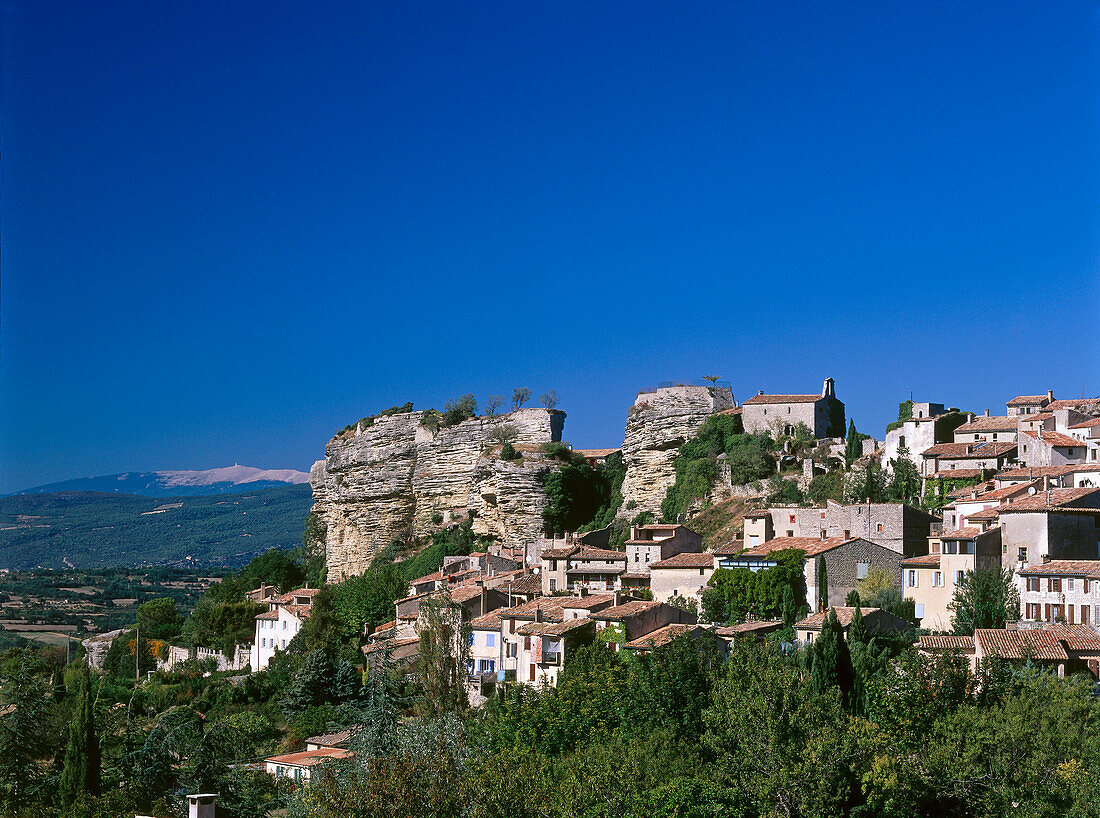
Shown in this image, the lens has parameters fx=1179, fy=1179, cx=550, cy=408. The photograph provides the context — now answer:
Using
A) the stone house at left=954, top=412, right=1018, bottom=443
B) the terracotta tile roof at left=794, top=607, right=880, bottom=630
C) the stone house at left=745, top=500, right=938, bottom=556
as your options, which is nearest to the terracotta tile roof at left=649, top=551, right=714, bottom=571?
the stone house at left=745, top=500, right=938, bottom=556

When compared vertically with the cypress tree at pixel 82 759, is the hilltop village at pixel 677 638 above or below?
above

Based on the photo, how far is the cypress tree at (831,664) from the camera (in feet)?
110

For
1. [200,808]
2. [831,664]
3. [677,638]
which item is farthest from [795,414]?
[200,808]

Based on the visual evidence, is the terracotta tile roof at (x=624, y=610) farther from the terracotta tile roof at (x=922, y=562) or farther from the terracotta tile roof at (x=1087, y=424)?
the terracotta tile roof at (x=1087, y=424)

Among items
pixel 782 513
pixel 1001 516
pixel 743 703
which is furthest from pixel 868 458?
pixel 743 703

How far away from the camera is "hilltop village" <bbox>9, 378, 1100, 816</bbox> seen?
25.4 m

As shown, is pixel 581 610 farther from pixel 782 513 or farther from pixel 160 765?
pixel 160 765

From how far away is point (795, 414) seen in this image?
62219 mm

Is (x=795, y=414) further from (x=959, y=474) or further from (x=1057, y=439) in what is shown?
(x=1057, y=439)

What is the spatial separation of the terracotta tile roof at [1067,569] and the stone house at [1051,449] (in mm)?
12609

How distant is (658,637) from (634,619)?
165 cm

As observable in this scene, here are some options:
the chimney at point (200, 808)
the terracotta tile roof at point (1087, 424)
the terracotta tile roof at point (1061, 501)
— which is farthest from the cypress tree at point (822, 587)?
the chimney at point (200, 808)

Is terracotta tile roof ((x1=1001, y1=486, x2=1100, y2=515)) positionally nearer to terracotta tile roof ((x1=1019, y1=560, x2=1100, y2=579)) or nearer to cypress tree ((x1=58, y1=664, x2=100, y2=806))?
terracotta tile roof ((x1=1019, y1=560, x2=1100, y2=579))

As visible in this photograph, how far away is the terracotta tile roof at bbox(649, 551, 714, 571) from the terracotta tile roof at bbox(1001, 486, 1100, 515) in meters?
11.8
